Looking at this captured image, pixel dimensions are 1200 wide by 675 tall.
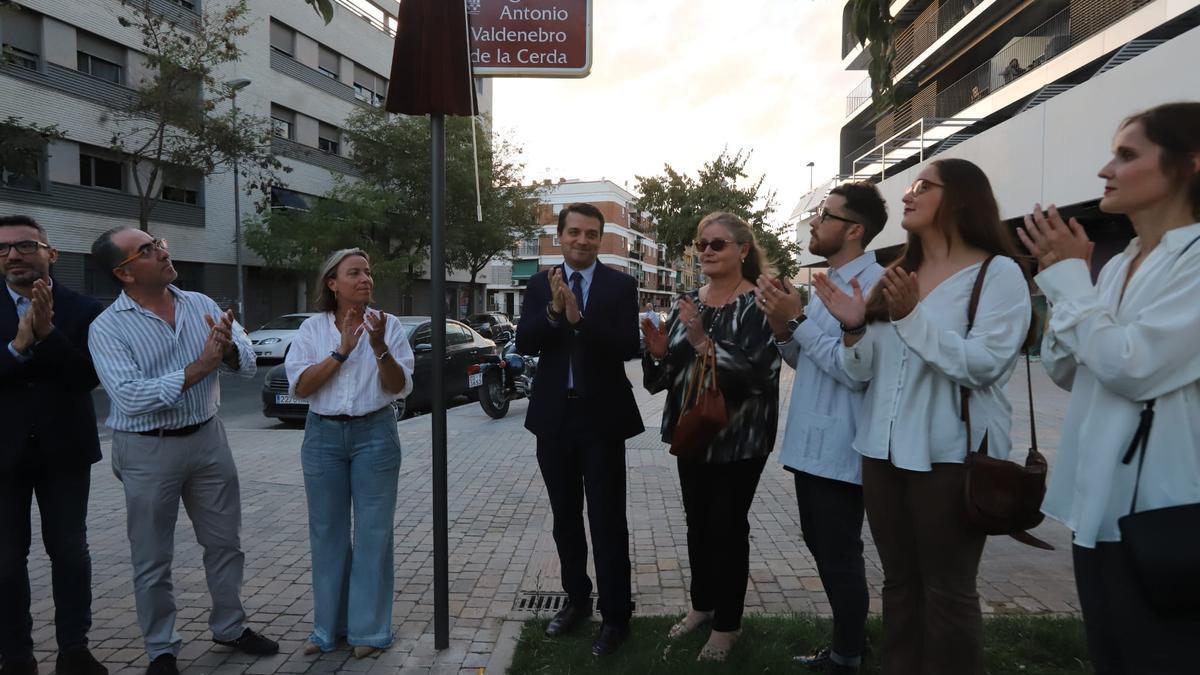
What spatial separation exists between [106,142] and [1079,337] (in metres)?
27.2

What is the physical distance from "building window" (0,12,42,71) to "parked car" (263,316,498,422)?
15.5m

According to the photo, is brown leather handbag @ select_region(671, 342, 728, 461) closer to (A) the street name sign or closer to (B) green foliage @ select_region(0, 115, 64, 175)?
(A) the street name sign

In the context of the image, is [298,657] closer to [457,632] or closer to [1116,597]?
[457,632]

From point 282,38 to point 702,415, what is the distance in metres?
32.5

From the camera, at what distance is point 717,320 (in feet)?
11.1

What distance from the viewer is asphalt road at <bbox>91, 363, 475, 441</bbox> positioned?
1106 cm

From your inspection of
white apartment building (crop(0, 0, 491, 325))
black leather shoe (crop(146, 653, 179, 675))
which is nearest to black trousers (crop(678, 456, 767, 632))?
black leather shoe (crop(146, 653, 179, 675))

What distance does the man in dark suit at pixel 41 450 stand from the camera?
123 inches

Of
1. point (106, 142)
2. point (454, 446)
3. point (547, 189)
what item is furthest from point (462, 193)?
point (454, 446)

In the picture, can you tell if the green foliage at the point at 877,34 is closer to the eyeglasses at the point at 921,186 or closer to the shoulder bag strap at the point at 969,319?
the eyeglasses at the point at 921,186

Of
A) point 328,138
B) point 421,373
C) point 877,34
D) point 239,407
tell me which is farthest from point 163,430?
point 328,138

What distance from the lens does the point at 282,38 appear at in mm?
30062

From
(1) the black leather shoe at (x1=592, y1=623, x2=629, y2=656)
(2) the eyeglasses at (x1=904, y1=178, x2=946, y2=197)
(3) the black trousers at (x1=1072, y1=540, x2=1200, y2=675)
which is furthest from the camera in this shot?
(1) the black leather shoe at (x1=592, y1=623, x2=629, y2=656)

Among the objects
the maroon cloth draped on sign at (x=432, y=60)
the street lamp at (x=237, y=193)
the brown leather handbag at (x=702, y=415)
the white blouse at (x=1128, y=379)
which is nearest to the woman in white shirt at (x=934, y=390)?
the white blouse at (x=1128, y=379)
